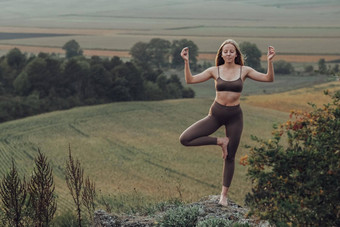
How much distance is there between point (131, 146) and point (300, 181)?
52.2 meters

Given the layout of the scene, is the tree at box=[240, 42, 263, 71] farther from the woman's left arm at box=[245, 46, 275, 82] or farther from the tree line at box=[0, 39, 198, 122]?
the tree line at box=[0, 39, 198, 122]

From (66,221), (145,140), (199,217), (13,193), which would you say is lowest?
(145,140)

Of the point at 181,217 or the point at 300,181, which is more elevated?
the point at 300,181

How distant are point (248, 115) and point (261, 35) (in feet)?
365

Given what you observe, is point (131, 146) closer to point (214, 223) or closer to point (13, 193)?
point (13, 193)

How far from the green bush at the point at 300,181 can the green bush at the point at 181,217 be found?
298 cm

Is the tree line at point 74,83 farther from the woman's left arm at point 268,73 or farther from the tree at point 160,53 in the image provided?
the woman's left arm at point 268,73

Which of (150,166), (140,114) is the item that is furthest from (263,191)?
(140,114)

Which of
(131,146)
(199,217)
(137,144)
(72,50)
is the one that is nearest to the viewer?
(199,217)

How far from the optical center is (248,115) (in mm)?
76750

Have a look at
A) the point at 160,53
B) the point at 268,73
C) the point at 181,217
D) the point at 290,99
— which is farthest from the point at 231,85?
the point at 160,53

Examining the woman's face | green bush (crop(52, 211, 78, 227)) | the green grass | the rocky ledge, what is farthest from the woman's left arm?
the green grass

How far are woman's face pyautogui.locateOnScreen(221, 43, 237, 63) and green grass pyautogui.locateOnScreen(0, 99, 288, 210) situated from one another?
25.4 m

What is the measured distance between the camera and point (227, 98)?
12.7 m
